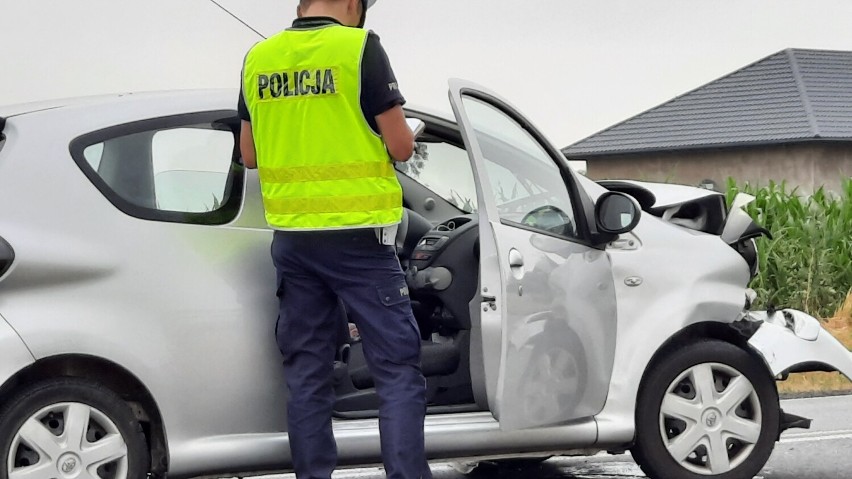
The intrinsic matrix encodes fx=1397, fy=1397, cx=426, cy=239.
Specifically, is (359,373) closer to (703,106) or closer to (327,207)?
(327,207)

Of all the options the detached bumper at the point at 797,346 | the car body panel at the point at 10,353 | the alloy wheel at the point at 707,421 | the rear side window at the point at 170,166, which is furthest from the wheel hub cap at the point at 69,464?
the detached bumper at the point at 797,346

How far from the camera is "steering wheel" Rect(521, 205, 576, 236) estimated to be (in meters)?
5.20

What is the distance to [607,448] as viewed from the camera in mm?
5312

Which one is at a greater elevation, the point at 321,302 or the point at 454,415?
the point at 321,302

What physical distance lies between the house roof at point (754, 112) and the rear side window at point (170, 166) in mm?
40933

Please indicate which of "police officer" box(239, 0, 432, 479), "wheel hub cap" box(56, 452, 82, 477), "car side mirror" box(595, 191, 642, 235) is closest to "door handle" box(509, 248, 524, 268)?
"car side mirror" box(595, 191, 642, 235)

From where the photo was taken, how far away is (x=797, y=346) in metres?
5.57

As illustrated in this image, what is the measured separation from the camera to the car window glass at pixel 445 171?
5594mm

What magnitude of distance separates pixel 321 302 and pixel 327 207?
361 millimetres

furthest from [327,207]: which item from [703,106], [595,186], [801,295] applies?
[703,106]

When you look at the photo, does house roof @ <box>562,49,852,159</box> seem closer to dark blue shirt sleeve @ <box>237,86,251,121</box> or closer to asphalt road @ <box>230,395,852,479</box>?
asphalt road @ <box>230,395,852,479</box>

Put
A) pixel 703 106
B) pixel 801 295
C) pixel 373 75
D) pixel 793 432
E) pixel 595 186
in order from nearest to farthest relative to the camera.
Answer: pixel 373 75 → pixel 595 186 → pixel 793 432 → pixel 801 295 → pixel 703 106

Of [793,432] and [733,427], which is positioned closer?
[733,427]

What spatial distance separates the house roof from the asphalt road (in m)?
38.0
